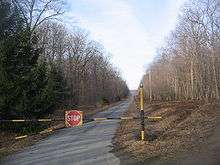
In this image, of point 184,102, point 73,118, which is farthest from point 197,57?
point 73,118

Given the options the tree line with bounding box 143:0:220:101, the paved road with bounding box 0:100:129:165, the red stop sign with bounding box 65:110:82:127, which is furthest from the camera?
the tree line with bounding box 143:0:220:101

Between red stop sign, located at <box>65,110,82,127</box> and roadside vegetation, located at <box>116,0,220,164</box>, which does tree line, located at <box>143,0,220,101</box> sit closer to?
roadside vegetation, located at <box>116,0,220,164</box>

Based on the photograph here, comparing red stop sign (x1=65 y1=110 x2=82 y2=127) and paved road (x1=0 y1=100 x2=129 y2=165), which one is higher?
red stop sign (x1=65 y1=110 x2=82 y2=127)

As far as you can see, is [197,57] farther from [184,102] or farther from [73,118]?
[73,118]

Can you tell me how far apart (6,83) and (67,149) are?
7.93 metres

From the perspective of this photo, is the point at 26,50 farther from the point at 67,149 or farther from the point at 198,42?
the point at 198,42

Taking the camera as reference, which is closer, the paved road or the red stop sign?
the paved road

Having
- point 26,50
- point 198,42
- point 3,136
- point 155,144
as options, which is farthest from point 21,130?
point 198,42

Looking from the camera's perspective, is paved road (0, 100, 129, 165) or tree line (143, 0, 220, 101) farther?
tree line (143, 0, 220, 101)

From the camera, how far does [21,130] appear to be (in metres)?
21.9

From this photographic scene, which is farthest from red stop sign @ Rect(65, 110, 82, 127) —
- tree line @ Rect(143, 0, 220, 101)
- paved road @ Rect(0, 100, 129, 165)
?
tree line @ Rect(143, 0, 220, 101)

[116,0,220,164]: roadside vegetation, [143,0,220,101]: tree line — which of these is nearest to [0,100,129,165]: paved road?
[116,0,220,164]: roadside vegetation

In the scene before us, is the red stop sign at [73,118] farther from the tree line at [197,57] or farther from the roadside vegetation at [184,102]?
the tree line at [197,57]

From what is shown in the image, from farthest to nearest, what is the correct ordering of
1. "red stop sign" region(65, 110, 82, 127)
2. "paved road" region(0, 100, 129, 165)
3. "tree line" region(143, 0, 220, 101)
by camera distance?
1. "tree line" region(143, 0, 220, 101)
2. "red stop sign" region(65, 110, 82, 127)
3. "paved road" region(0, 100, 129, 165)
